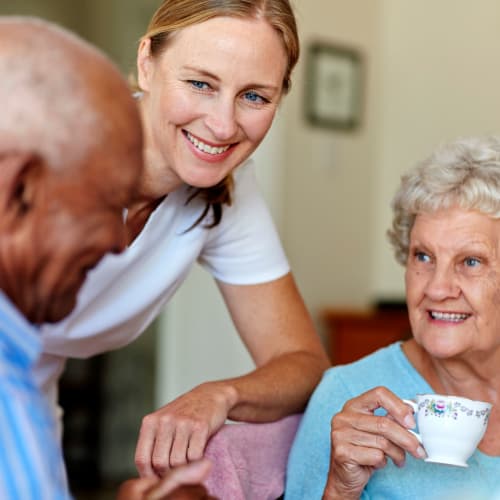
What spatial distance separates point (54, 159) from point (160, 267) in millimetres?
936

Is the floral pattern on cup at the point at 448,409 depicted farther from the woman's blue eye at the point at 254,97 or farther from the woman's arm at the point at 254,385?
the woman's blue eye at the point at 254,97

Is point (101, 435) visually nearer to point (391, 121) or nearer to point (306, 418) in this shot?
point (391, 121)

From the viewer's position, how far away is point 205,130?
1.51m

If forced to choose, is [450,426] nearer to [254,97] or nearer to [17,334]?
[254,97]

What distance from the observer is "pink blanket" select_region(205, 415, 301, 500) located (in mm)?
1540

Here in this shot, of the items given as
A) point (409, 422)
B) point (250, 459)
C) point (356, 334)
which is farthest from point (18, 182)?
point (356, 334)

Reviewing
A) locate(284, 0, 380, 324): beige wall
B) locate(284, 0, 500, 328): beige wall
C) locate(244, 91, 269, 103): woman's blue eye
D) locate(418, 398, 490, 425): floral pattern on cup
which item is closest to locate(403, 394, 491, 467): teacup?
locate(418, 398, 490, 425): floral pattern on cup

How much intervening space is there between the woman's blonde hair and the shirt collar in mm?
780

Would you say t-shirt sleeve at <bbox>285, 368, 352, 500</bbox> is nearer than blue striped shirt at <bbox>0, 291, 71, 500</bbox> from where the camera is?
No

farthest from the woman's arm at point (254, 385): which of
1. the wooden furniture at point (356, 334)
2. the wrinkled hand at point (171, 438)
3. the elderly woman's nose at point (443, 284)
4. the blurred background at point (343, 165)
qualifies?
the wooden furniture at point (356, 334)

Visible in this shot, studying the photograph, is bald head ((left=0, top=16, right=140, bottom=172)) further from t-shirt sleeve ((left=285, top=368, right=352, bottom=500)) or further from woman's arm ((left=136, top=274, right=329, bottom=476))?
t-shirt sleeve ((left=285, top=368, right=352, bottom=500))

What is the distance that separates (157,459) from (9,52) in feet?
2.58

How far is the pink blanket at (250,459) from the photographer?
1540 mm

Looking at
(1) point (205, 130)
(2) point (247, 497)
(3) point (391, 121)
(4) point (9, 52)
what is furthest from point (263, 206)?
(3) point (391, 121)
